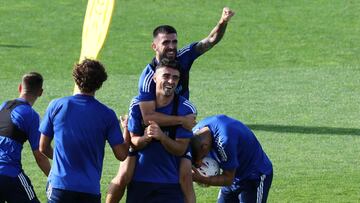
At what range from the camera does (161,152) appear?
27.8ft

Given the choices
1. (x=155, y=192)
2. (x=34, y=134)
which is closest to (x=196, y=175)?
(x=155, y=192)

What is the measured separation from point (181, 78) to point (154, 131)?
6.44ft

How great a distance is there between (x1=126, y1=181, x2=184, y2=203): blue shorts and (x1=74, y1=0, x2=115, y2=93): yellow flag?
3.64 meters

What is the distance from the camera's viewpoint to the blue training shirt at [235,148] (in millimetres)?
8914

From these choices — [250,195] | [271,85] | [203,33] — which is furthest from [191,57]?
[203,33]

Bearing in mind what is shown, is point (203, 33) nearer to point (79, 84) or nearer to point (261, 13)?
point (261, 13)

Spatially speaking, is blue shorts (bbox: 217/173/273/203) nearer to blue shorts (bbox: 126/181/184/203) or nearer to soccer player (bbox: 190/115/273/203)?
soccer player (bbox: 190/115/273/203)

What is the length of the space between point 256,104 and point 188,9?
9004 mm

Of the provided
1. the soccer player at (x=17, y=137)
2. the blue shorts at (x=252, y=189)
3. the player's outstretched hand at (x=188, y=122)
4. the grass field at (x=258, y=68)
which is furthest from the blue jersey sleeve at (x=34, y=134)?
the grass field at (x=258, y=68)

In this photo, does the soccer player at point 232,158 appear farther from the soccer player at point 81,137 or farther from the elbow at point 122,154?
the soccer player at point 81,137

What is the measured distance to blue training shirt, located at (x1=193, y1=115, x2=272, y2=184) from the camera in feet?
29.2

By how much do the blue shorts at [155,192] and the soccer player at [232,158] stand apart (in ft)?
1.44

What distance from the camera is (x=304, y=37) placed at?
79.2ft

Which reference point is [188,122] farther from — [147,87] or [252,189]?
[252,189]
